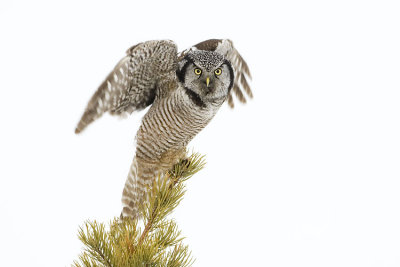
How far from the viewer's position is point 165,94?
5.74 ft

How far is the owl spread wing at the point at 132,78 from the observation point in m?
Result: 1.53

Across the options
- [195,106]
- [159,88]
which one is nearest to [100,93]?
[159,88]

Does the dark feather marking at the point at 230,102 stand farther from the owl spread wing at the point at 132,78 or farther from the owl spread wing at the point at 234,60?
the owl spread wing at the point at 132,78

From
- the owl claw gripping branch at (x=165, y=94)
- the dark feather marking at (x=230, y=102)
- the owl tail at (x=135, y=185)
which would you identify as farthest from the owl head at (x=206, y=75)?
the owl tail at (x=135, y=185)

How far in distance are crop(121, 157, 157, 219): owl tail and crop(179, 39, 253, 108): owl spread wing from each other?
56cm

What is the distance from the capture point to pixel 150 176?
6.22 feet

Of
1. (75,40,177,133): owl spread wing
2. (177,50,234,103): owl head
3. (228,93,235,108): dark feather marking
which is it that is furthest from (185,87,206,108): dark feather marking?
(228,93,235,108): dark feather marking

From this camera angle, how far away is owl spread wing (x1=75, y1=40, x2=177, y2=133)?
1534 mm

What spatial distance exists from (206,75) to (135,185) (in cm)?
66

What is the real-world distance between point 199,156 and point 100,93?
1.53ft

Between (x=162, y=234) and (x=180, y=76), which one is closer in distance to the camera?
(x=162, y=234)

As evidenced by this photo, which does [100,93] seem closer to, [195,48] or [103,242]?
[195,48]

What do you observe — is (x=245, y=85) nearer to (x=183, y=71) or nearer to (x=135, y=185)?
(x=183, y=71)

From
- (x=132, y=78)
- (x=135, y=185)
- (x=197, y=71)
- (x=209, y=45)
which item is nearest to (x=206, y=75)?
(x=197, y=71)
